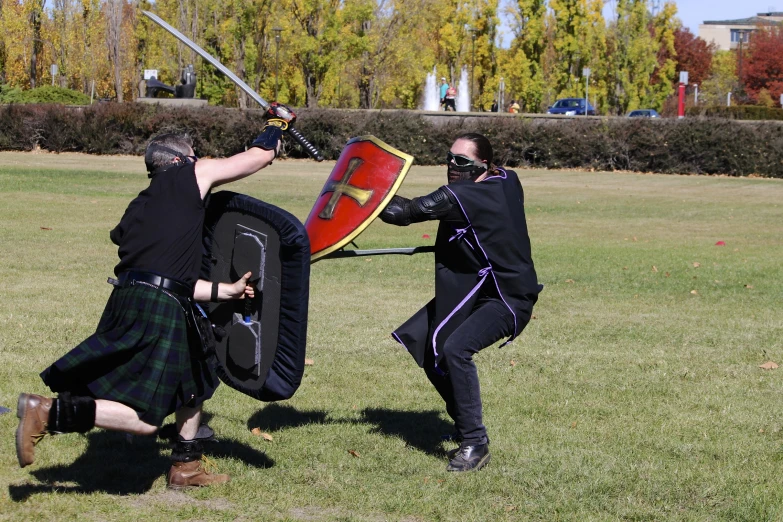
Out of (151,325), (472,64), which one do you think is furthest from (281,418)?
(472,64)

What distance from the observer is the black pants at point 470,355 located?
527 centimetres

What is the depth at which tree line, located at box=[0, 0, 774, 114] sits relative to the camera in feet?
160

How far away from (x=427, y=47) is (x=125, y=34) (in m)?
16.8

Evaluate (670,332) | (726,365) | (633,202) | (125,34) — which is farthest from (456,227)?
(125,34)

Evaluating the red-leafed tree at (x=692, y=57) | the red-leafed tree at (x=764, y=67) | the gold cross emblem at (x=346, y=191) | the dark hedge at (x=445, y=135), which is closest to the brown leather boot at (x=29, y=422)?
the gold cross emblem at (x=346, y=191)

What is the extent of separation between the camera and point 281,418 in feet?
20.8

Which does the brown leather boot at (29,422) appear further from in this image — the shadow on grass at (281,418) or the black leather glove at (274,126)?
the shadow on grass at (281,418)

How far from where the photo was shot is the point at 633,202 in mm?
23391

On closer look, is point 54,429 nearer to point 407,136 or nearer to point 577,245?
point 577,245

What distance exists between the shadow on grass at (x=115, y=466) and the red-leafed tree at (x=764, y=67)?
83445 mm

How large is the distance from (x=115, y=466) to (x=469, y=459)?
5.82ft

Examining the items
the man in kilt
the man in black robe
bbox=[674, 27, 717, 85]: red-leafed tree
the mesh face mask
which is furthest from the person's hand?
bbox=[674, 27, 717, 85]: red-leafed tree

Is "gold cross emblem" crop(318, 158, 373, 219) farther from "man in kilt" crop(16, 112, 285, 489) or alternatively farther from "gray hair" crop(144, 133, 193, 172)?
"gray hair" crop(144, 133, 193, 172)

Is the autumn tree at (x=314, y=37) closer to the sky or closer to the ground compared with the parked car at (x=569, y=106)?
closer to the sky
